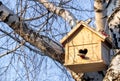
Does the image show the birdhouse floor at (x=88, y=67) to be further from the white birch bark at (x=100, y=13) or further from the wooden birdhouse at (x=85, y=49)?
the white birch bark at (x=100, y=13)

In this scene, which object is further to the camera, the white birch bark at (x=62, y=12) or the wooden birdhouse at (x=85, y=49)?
the white birch bark at (x=62, y=12)

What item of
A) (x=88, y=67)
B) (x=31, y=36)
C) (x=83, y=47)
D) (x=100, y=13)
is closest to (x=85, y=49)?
(x=83, y=47)

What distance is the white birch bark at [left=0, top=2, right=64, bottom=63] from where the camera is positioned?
8.93 feet

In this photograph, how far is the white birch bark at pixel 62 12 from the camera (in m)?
3.05

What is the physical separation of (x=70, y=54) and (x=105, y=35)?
34cm

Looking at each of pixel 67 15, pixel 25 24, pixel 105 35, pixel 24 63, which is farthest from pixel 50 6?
pixel 24 63

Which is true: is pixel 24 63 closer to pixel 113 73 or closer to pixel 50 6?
pixel 113 73

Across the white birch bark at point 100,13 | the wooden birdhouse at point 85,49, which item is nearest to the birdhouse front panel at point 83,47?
the wooden birdhouse at point 85,49

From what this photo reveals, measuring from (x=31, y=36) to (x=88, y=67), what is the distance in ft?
1.80

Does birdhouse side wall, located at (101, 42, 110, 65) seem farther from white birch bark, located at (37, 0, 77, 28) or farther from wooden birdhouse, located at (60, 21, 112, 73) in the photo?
white birch bark, located at (37, 0, 77, 28)

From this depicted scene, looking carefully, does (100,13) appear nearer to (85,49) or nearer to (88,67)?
(85,49)

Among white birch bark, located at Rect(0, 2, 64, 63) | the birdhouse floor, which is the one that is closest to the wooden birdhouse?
the birdhouse floor

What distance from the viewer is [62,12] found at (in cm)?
316

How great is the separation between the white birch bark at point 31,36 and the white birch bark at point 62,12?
311 mm
